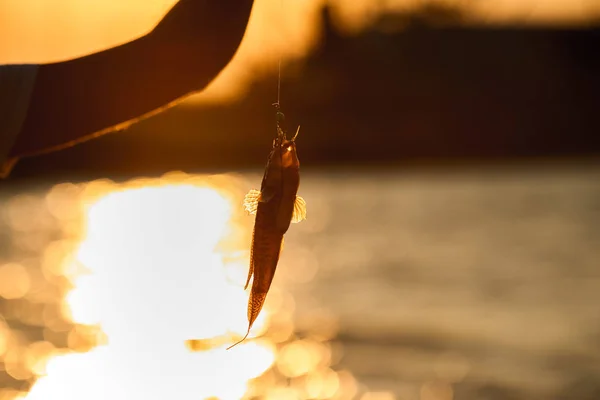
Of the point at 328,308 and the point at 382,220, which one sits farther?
the point at 382,220

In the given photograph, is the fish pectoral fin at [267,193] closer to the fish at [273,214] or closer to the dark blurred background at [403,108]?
the fish at [273,214]

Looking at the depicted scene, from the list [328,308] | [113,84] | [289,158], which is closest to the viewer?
[113,84]

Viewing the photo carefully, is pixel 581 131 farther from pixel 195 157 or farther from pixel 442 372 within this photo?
pixel 442 372

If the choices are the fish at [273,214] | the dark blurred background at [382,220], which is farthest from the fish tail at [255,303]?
the dark blurred background at [382,220]

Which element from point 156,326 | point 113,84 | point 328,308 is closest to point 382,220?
point 328,308

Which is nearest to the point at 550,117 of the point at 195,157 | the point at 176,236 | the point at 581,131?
the point at 581,131

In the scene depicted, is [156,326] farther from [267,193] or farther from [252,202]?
[267,193]

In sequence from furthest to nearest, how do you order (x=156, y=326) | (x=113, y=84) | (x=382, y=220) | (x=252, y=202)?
(x=382, y=220), (x=156, y=326), (x=252, y=202), (x=113, y=84)

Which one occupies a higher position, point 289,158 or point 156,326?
point 156,326
